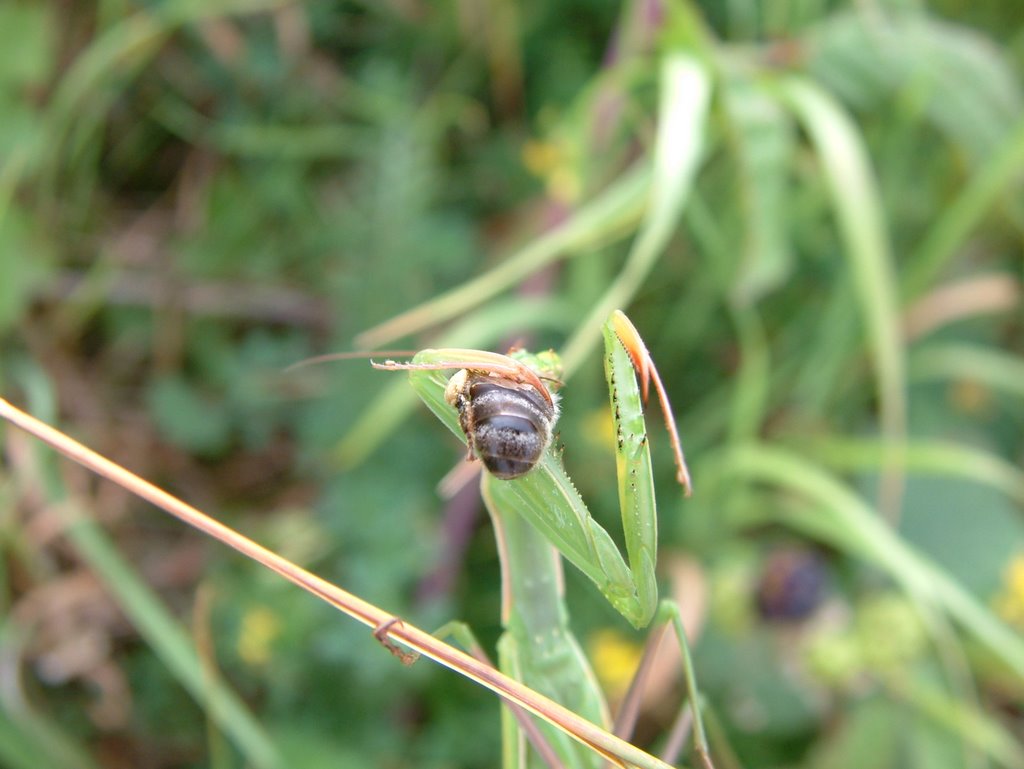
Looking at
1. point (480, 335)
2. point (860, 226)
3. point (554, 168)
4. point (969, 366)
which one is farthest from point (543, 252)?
point (969, 366)

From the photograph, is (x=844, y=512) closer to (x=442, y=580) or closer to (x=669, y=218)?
(x=669, y=218)

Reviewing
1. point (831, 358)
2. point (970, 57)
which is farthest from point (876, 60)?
point (831, 358)

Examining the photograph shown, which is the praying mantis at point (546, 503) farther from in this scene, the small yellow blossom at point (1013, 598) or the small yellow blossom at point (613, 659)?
the small yellow blossom at point (1013, 598)

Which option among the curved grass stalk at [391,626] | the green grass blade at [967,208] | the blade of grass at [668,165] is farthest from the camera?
the green grass blade at [967,208]

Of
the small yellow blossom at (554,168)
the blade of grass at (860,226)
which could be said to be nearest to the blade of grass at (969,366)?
the blade of grass at (860,226)

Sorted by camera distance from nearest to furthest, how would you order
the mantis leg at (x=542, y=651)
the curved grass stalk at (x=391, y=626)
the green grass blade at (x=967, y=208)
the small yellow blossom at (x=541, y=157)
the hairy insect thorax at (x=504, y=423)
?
the hairy insect thorax at (x=504, y=423) → the curved grass stalk at (x=391, y=626) → the mantis leg at (x=542, y=651) → the green grass blade at (x=967, y=208) → the small yellow blossom at (x=541, y=157)

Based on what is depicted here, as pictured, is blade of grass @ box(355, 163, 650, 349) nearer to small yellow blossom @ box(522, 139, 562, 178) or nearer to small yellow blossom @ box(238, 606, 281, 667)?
small yellow blossom @ box(522, 139, 562, 178)

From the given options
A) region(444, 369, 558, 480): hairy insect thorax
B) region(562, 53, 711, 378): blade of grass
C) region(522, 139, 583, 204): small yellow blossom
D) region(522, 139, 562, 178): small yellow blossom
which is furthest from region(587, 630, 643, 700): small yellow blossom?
region(444, 369, 558, 480): hairy insect thorax
